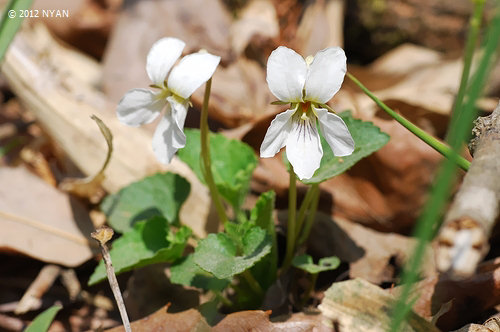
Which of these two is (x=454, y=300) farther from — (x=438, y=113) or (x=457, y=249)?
(x=438, y=113)

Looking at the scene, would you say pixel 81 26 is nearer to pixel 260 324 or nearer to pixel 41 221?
pixel 41 221

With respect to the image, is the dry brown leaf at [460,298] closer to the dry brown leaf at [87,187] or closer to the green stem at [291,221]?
the green stem at [291,221]

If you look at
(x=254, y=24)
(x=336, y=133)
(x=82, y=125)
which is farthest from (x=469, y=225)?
(x=254, y=24)

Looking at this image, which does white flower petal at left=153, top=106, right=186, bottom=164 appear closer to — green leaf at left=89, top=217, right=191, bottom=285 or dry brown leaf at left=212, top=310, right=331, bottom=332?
green leaf at left=89, top=217, right=191, bottom=285

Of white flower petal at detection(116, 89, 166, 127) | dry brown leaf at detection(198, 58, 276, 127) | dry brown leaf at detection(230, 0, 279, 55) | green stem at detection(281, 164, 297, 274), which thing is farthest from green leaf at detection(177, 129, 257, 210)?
dry brown leaf at detection(230, 0, 279, 55)

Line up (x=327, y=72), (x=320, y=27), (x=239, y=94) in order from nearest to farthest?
1. (x=327, y=72)
2. (x=239, y=94)
3. (x=320, y=27)

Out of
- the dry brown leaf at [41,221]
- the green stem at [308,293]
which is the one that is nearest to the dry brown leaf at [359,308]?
the green stem at [308,293]

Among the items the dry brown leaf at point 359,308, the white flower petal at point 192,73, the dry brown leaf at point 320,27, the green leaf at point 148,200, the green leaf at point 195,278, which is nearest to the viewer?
the white flower petal at point 192,73
